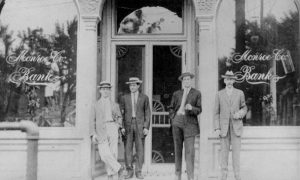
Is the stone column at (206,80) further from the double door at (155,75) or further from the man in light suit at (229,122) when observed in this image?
the double door at (155,75)

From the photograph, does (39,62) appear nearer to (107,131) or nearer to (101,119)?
(101,119)

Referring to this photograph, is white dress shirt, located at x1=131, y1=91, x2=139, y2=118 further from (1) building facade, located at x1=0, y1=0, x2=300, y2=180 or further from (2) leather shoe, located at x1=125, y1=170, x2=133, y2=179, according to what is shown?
(2) leather shoe, located at x1=125, y1=170, x2=133, y2=179

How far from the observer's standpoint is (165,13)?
997cm

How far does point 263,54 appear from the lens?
354 inches

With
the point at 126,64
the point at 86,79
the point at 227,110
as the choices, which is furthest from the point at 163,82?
the point at 227,110

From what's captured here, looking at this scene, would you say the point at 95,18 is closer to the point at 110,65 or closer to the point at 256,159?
the point at 110,65

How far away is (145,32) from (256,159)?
139 inches

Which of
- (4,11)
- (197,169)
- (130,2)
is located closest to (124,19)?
(130,2)

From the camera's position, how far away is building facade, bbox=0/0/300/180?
344 inches

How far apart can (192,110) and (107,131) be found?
5.08 ft

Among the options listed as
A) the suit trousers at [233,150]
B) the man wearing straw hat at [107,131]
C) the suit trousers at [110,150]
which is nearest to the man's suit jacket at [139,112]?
the man wearing straw hat at [107,131]

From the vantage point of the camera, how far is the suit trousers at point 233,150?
7.85m

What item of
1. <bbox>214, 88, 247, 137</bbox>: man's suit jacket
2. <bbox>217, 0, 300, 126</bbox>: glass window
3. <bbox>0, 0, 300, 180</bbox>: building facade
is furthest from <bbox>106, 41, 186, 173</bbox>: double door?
<bbox>214, 88, 247, 137</bbox>: man's suit jacket

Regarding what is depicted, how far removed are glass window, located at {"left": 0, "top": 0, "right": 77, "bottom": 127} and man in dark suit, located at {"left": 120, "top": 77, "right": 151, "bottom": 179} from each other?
1.09 meters
